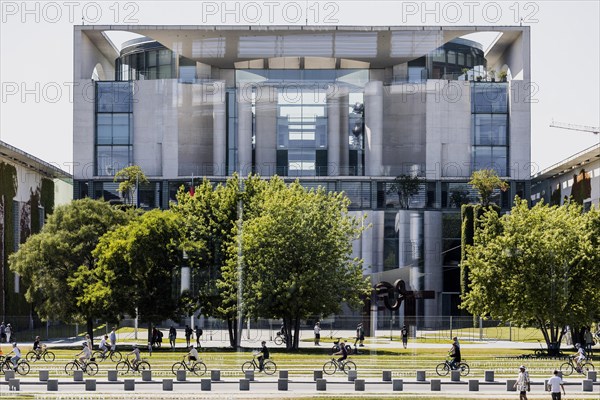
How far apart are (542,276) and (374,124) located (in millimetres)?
48113

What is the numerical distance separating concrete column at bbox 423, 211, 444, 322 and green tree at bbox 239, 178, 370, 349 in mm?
35382

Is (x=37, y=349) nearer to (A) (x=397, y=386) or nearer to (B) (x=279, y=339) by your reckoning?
(B) (x=279, y=339)

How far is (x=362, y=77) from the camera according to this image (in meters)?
124

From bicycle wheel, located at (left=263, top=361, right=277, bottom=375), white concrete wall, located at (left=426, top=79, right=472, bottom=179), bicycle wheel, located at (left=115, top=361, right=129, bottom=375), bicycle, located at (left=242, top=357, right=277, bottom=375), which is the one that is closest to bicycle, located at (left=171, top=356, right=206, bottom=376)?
bicycle, located at (left=242, top=357, right=277, bottom=375)

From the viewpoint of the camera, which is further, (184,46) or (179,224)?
(184,46)

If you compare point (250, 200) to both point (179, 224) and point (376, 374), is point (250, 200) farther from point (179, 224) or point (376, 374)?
point (376, 374)

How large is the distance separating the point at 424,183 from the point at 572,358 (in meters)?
57.1

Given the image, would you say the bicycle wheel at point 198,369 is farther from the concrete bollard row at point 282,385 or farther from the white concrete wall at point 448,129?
the white concrete wall at point 448,129

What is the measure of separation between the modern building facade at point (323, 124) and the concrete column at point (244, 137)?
0.12 m

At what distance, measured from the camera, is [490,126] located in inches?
4552

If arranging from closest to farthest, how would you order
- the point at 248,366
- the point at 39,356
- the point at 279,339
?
1. the point at 248,366
2. the point at 39,356
3. the point at 279,339

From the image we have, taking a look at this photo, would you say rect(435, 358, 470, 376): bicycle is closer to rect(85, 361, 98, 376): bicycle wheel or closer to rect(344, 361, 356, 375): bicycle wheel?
rect(344, 361, 356, 375): bicycle wheel

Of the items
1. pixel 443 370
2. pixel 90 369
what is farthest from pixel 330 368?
pixel 90 369

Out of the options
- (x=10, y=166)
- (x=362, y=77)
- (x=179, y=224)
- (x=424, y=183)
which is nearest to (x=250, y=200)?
(x=179, y=224)
